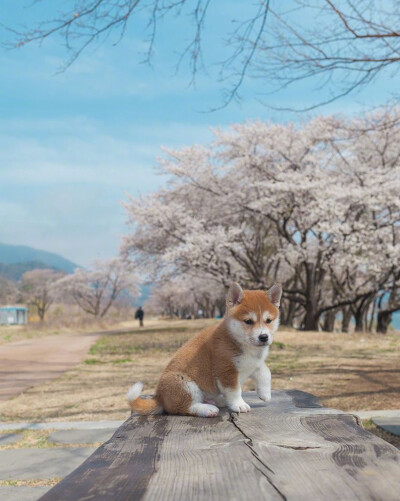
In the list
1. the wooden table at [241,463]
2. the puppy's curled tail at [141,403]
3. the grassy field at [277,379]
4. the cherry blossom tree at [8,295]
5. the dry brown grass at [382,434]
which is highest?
the wooden table at [241,463]

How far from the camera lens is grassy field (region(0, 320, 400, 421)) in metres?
6.75

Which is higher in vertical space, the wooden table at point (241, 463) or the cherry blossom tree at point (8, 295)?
the wooden table at point (241, 463)

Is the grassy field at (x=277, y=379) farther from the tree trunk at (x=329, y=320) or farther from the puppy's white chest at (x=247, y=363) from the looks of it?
the tree trunk at (x=329, y=320)

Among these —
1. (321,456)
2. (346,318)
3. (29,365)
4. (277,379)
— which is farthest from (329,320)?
(321,456)

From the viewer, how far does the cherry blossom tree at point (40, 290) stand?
205 ft

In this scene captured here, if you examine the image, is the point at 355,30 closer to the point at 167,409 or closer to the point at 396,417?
the point at 396,417

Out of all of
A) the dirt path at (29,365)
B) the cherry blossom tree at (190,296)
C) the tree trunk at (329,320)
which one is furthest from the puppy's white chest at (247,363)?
the tree trunk at (329,320)

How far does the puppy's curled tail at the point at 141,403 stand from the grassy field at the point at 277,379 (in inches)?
134

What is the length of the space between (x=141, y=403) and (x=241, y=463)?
1304mm

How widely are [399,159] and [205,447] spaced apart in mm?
22825

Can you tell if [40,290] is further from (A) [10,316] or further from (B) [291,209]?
(B) [291,209]

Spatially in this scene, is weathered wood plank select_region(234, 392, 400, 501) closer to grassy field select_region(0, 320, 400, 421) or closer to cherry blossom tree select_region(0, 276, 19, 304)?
grassy field select_region(0, 320, 400, 421)

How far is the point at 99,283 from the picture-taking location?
5778cm

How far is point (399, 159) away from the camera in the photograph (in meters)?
22.4
